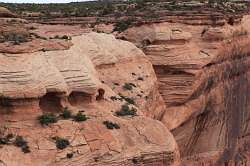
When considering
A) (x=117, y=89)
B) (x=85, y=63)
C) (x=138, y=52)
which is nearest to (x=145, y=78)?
(x=138, y=52)

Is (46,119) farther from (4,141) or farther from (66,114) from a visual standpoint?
(4,141)

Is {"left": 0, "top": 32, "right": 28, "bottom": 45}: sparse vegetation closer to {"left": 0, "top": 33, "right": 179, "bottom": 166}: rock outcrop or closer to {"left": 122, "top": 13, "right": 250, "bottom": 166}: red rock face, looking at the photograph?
{"left": 0, "top": 33, "right": 179, "bottom": 166}: rock outcrop

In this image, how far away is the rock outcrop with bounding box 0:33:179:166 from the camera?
714 inches

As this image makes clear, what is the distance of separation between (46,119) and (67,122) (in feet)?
2.68

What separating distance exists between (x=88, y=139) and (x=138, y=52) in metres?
13.7

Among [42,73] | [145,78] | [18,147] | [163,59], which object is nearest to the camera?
[18,147]

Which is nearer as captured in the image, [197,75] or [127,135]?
[127,135]

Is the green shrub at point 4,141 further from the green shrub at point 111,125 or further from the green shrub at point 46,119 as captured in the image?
the green shrub at point 111,125

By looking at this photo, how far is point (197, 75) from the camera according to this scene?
34.3 meters

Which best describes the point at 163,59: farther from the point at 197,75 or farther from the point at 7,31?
the point at 7,31

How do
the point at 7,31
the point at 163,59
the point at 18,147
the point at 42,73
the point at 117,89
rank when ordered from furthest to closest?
1. the point at 163,59
2. the point at 117,89
3. the point at 7,31
4. the point at 42,73
5. the point at 18,147

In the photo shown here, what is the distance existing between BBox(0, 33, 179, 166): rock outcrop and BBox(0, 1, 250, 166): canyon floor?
0.04 m

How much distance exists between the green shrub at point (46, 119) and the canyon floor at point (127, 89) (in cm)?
4

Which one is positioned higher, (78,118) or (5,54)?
(5,54)
